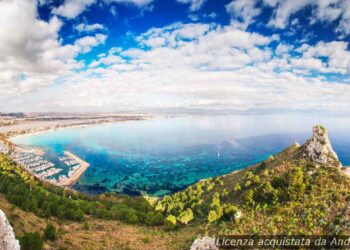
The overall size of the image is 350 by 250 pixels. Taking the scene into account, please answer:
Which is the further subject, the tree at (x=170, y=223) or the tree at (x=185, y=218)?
the tree at (x=185, y=218)

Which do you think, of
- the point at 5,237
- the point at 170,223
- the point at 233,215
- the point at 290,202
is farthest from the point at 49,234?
the point at 290,202

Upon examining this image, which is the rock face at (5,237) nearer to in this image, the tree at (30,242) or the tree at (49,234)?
the tree at (30,242)

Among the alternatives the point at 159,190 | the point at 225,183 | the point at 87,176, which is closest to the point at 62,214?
the point at 225,183

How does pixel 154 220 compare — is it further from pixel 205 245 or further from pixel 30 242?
pixel 30 242

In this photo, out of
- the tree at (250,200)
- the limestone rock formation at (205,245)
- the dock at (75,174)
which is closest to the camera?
the limestone rock formation at (205,245)

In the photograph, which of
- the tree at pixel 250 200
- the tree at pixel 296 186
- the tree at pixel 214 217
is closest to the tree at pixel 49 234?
the tree at pixel 214 217

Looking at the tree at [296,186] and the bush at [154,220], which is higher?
the tree at [296,186]

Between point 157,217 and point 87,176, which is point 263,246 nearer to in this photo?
point 157,217

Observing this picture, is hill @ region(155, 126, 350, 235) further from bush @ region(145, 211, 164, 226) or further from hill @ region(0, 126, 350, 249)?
bush @ region(145, 211, 164, 226)
